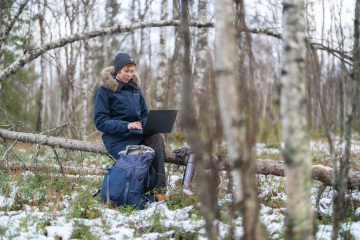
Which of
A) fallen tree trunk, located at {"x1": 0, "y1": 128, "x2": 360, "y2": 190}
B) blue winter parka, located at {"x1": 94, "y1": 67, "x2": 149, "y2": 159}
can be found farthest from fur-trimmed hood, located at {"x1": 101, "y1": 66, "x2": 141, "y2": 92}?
fallen tree trunk, located at {"x1": 0, "y1": 128, "x2": 360, "y2": 190}

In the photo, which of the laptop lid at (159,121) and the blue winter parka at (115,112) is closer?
the laptop lid at (159,121)

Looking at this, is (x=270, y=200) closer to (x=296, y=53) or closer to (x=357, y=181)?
(x=357, y=181)

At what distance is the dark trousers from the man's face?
2.48 feet

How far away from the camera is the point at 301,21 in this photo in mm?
1200

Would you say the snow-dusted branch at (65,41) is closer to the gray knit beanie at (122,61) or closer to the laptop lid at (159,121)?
the gray knit beanie at (122,61)

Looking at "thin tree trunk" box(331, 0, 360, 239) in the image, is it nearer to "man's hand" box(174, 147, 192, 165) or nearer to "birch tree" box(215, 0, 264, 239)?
"birch tree" box(215, 0, 264, 239)

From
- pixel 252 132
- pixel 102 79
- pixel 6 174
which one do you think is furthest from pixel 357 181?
pixel 6 174

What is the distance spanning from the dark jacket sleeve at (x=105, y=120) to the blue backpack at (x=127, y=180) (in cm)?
27

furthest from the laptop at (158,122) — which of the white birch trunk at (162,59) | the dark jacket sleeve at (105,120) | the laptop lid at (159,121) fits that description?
the white birch trunk at (162,59)

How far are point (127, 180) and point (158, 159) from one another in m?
0.51

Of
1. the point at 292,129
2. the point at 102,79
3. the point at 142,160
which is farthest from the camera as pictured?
the point at 102,79

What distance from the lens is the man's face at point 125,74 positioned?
10.3 ft

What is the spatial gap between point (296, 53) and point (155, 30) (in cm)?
1398

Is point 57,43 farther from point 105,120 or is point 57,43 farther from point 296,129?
point 296,129
